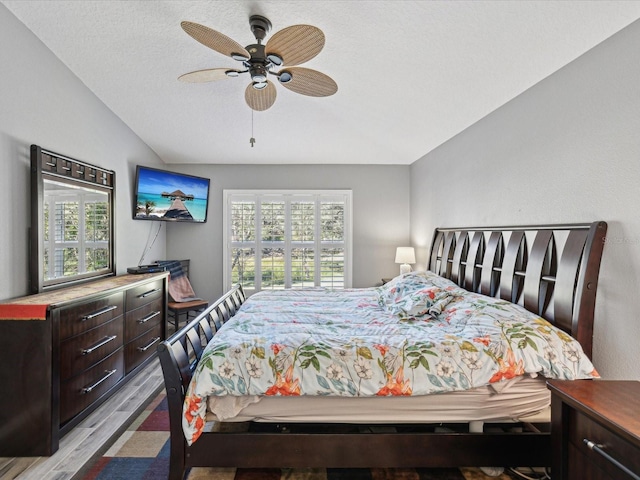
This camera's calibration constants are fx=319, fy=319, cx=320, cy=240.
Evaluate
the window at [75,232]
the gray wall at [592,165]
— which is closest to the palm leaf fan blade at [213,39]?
the window at [75,232]

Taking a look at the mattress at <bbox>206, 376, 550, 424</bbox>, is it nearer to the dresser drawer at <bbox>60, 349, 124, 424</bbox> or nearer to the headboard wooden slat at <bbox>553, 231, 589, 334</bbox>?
the headboard wooden slat at <bbox>553, 231, 589, 334</bbox>

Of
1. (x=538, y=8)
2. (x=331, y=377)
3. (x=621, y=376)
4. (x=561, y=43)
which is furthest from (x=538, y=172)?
(x=331, y=377)

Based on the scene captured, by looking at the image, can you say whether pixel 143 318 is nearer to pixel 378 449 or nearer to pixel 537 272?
pixel 378 449

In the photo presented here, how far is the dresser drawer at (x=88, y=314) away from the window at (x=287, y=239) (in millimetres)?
2165

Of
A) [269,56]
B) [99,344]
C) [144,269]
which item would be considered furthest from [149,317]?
[269,56]

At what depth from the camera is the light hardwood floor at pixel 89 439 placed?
6.21 feet

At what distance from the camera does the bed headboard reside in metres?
1.74

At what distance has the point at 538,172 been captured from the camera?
7.46 ft

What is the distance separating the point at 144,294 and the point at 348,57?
9.82ft

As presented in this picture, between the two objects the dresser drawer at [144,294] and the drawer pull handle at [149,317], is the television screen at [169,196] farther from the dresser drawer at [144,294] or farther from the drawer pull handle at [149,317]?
the drawer pull handle at [149,317]

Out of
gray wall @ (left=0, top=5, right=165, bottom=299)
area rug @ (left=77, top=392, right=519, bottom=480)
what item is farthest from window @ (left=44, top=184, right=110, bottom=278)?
area rug @ (left=77, top=392, right=519, bottom=480)

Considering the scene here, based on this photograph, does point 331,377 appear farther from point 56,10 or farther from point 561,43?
point 56,10

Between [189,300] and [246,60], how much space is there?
3444 millimetres

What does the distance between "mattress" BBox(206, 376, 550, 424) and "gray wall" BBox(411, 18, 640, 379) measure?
51 centimetres
